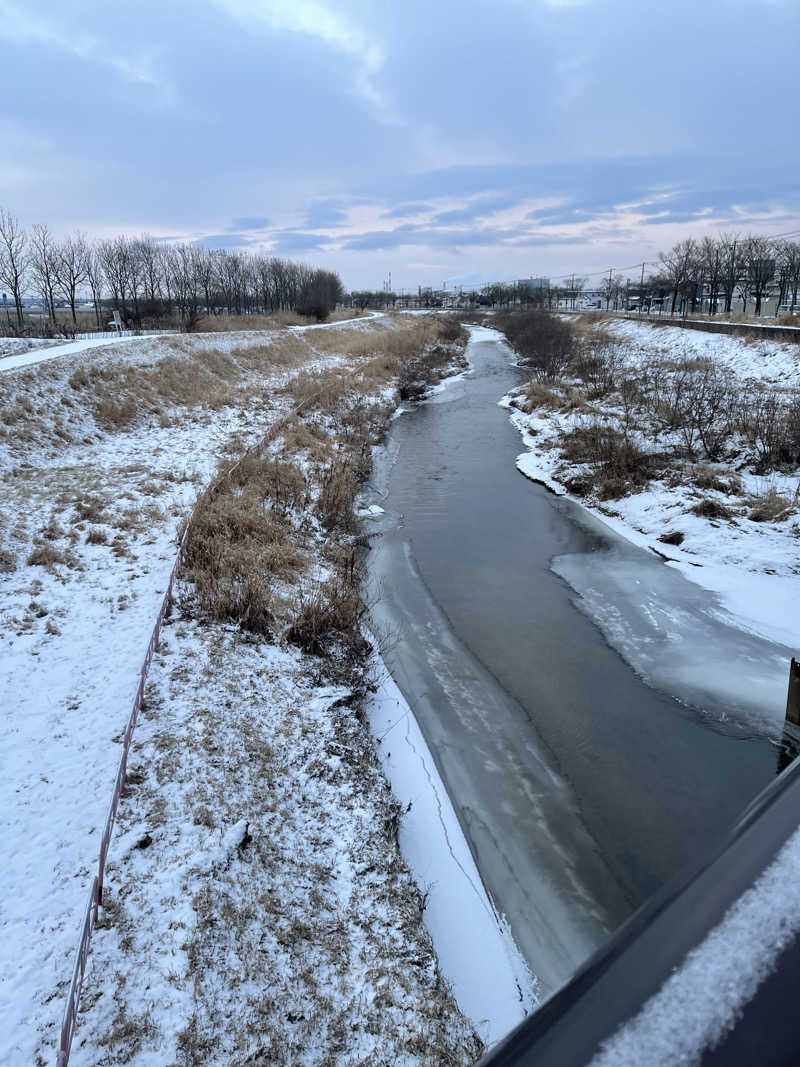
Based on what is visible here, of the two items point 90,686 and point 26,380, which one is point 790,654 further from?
point 26,380

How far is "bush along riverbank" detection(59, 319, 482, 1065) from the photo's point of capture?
4191 mm

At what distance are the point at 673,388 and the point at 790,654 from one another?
60.7 feet

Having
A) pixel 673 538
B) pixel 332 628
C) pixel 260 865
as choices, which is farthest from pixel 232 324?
pixel 260 865

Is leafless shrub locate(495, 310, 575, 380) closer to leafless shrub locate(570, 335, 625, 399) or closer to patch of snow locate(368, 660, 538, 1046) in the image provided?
leafless shrub locate(570, 335, 625, 399)

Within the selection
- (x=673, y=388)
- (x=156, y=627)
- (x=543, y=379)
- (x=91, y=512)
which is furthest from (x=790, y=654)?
(x=543, y=379)

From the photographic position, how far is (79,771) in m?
5.99

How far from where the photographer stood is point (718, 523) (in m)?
14.0

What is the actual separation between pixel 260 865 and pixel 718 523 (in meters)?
12.4

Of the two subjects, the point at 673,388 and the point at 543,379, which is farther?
the point at 543,379

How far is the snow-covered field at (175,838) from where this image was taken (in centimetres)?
423

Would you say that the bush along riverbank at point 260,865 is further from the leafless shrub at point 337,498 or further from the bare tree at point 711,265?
the bare tree at point 711,265

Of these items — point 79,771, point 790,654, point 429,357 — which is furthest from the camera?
point 429,357

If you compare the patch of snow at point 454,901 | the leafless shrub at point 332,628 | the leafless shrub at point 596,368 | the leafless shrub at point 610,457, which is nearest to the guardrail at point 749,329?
the leafless shrub at point 596,368

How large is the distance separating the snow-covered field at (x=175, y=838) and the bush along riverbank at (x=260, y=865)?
0.06 ft
